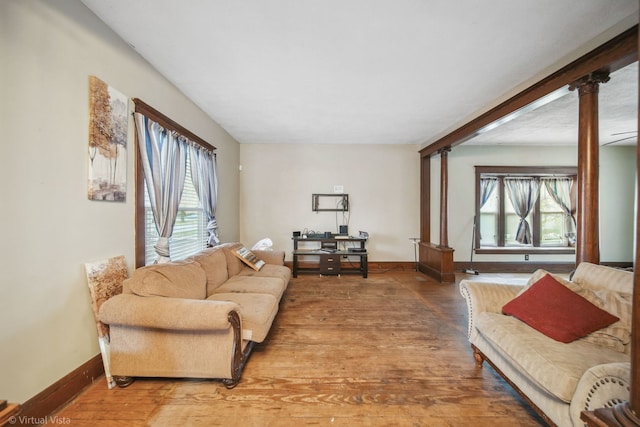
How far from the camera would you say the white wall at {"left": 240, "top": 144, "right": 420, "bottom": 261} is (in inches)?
193

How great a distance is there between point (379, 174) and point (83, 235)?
4.54m

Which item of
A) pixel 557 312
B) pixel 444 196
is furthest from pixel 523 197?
pixel 557 312

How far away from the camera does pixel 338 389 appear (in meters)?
1.64

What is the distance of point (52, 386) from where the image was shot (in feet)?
4.71

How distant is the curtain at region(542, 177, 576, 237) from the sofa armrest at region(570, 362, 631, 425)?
5.57m

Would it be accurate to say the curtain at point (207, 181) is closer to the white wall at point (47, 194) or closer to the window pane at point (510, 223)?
the white wall at point (47, 194)

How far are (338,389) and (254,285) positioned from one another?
4.41 ft

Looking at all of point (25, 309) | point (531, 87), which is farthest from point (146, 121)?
point (531, 87)

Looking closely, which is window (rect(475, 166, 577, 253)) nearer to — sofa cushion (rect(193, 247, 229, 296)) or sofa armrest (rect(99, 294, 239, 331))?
sofa cushion (rect(193, 247, 229, 296))

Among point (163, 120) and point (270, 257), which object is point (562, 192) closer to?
point (270, 257)

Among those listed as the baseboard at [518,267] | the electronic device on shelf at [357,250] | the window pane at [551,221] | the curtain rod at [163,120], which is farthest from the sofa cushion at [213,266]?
the window pane at [551,221]

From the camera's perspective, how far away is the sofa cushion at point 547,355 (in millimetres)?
1145

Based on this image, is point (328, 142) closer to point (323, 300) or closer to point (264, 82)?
point (264, 82)

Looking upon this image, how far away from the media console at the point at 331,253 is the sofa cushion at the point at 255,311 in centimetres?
215
